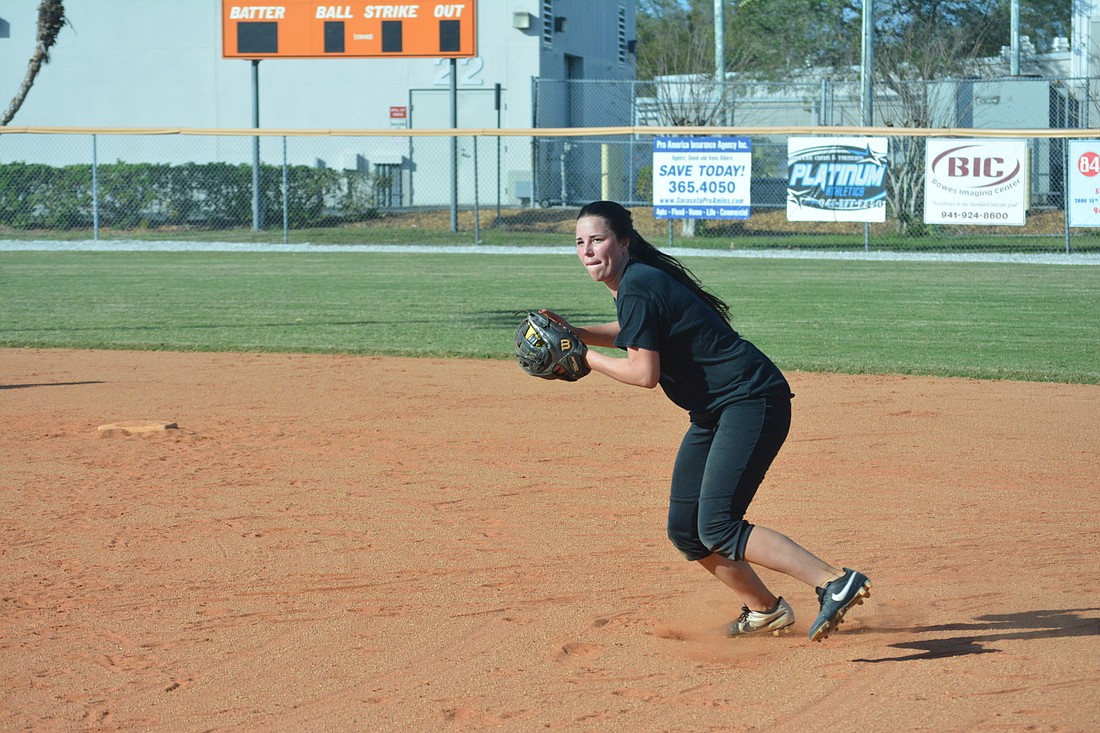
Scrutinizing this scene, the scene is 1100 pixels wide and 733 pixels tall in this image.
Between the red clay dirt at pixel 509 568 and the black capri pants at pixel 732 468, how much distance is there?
454mm

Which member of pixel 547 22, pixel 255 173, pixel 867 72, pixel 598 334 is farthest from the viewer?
pixel 547 22

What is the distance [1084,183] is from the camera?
2072cm

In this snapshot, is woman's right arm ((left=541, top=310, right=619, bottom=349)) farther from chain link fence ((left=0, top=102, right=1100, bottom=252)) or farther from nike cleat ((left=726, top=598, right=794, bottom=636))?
chain link fence ((left=0, top=102, right=1100, bottom=252))

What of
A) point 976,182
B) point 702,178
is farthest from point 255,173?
point 976,182

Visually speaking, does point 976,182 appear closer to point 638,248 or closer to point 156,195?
point 156,195

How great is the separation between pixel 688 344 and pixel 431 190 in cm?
2983

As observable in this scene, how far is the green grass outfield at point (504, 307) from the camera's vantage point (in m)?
11.8

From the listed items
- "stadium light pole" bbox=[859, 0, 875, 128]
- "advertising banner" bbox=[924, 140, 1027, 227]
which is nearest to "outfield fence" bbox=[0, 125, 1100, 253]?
"advertising banner" bbox=[924, 140, 1027, 227]

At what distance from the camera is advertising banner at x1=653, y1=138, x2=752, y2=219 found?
2275 centimetres

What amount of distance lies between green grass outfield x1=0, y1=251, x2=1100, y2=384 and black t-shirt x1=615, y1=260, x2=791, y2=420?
6.73 meters

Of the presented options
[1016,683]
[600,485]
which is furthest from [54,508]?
[1016,683]

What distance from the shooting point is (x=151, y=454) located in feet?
25.1

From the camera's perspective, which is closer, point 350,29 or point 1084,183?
point 1084,183

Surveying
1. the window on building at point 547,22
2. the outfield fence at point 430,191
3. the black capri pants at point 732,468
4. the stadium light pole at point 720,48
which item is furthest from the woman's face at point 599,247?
the window on building at point 547,22
